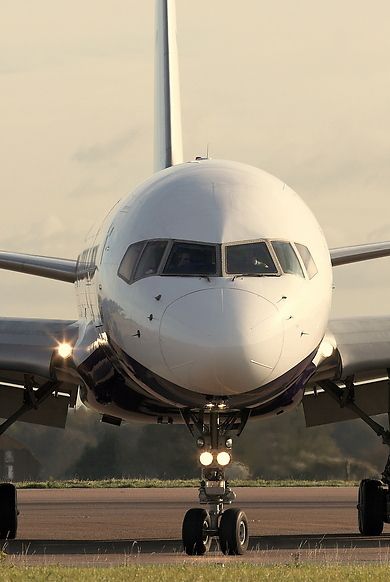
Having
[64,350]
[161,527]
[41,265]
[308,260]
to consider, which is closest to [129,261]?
[308,260]

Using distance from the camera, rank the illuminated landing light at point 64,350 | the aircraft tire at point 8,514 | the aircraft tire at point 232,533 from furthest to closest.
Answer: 1. the aircraft tire at point 8,514
2. the illuminated landing light at point 64,350
3. the aircraft tire at point 232,533

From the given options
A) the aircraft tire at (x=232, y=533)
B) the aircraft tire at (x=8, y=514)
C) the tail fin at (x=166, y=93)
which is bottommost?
the aircraft tire at (x=232, y=533)

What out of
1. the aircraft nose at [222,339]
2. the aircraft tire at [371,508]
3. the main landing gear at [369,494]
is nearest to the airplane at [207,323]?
the aircraft nose at [222,339]

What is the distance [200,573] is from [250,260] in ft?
14.9

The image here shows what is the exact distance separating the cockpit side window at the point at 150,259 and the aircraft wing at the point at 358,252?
4.93m

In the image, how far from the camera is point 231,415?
66.5 feet

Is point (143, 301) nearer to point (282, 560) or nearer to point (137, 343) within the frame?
point (137, 343)

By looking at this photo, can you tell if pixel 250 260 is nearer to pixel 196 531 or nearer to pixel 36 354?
pixel 196 531

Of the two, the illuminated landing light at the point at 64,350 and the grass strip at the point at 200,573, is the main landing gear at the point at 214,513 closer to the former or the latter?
the grass strip at the point at 200,573

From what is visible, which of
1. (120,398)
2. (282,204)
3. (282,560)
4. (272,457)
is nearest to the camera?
(282,560)

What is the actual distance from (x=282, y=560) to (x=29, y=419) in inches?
415

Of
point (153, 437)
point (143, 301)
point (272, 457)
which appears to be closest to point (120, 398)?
point (143, 301)

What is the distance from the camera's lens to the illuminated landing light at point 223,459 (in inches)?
766

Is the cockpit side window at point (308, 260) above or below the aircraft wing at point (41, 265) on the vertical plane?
below
